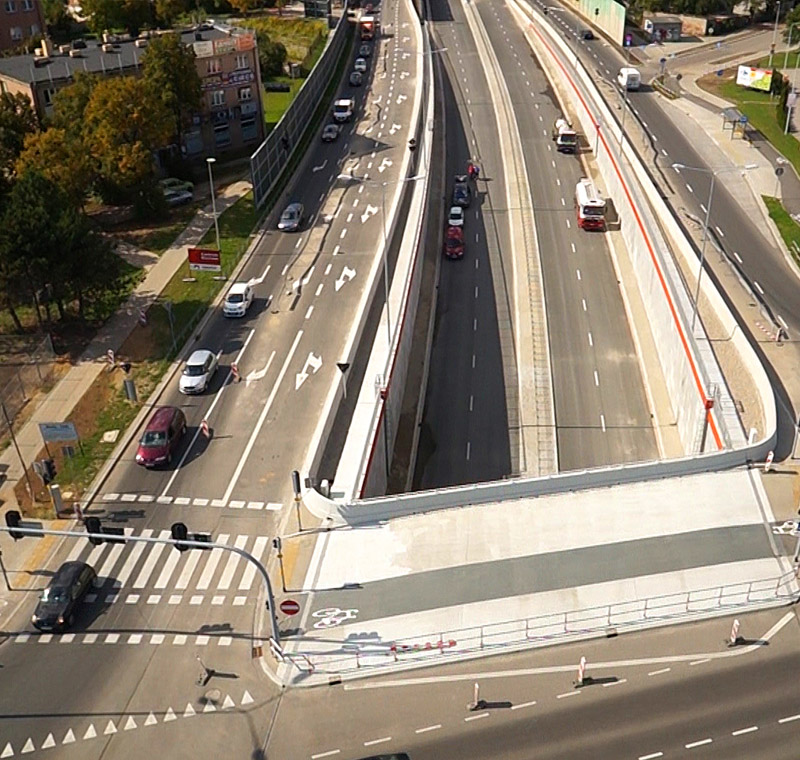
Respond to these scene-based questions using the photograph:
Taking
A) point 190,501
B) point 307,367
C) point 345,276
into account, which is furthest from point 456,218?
point 190,501

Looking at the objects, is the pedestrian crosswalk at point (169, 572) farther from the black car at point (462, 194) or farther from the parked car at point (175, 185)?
the black car at point (462, 194)

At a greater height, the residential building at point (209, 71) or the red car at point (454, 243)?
the residential building at point (209, 71)

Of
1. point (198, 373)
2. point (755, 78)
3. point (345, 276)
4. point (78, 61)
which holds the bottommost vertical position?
point (198, 373)

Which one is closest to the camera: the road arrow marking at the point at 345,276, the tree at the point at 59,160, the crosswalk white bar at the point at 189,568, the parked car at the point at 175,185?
the crosswalk white bar at the point at 189,568

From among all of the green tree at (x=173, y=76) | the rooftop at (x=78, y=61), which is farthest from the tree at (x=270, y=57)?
the green tree at (x=173, y=76)

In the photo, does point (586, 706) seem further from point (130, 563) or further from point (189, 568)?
point (130, 563)

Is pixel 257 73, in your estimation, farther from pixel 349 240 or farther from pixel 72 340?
pixel 72 340
